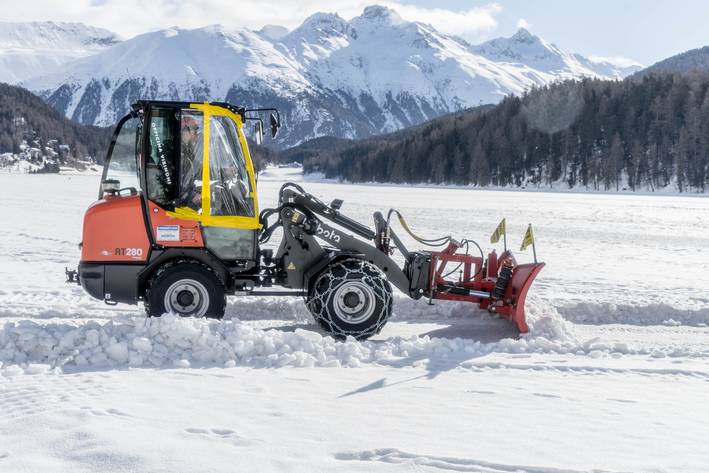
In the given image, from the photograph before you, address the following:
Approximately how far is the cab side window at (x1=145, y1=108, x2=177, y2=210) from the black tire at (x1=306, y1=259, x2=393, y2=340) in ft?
6.34

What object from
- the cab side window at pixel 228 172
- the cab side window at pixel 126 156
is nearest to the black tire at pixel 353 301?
the cab side window at pixel 228 172

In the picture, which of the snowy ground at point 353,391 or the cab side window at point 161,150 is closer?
the snowy ground at point 353,391

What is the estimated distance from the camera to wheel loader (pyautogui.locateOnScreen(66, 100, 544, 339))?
23.0 feet

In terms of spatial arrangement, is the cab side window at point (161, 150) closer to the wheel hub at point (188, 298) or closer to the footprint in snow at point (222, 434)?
the wheel hub at point (188, 298)

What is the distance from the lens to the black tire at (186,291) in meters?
7.04

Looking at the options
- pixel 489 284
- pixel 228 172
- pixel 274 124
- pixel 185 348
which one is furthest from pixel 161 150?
pixel 489 284

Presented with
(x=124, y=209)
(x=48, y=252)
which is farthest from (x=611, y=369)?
(x=48, y=252)

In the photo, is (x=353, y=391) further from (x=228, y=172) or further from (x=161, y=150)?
(x=161, y=150)

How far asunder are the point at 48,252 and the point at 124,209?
8.60m

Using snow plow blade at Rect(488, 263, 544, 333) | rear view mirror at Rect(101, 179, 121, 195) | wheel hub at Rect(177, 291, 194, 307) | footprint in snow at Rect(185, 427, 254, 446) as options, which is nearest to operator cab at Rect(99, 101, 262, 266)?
rear view mirror at Rect(101, 179, 121, 195)

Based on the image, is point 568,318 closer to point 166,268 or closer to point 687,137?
point 166,268

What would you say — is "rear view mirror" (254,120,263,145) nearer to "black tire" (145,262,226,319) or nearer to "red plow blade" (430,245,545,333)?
"black tire" (145,262,226,319)

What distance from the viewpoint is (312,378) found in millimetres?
5621

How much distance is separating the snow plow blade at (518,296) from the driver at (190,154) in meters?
3.67
